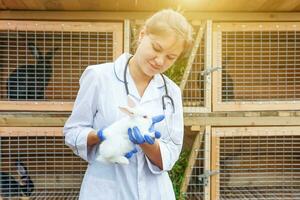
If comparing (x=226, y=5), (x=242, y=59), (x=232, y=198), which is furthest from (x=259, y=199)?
(x=226, y=5)

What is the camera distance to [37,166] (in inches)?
66.8

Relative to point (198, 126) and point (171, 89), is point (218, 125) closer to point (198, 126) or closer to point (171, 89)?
point (198, 126)

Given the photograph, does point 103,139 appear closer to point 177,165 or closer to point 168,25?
point 168,25

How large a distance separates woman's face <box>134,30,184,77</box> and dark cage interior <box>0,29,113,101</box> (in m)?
0.76

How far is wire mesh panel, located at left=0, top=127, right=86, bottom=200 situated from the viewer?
61.4 inches

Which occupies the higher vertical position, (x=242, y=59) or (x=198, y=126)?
(x=242, y=59)

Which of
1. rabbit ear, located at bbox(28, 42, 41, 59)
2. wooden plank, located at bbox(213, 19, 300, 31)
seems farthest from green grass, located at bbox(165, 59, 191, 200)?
rabbit ear, located at bbox(28, 42, 41, 59)

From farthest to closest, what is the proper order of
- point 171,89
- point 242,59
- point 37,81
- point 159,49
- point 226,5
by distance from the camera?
point 242,59 < point 37,81 < point 226,5 < point 171,89 < point 159,49

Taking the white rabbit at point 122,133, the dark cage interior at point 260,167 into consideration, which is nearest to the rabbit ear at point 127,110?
the white rabbit at point 122,133

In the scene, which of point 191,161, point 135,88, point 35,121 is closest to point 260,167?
point 191,161

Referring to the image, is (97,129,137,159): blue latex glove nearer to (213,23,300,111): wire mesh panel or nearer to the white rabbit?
the white rabbit

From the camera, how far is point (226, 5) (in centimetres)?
147

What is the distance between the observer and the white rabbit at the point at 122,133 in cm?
74

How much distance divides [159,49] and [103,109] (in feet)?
0.60
